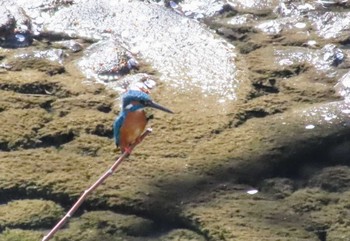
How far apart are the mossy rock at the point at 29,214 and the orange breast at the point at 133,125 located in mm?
468

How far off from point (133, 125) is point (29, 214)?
633 mm

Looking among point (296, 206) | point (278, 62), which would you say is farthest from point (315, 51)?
point (296, 206)

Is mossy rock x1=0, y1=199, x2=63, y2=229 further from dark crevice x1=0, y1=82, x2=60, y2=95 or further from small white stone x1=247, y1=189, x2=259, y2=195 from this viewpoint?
dark crevice x1=0, y1=82, x2=60, y2=95

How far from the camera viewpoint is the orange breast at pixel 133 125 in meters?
2.81

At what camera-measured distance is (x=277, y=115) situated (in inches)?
153

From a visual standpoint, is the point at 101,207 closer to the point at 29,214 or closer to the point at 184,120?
the point at 29,214

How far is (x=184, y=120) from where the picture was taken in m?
3.87

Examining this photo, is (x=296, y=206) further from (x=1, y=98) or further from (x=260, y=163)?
(x=1, y=98)

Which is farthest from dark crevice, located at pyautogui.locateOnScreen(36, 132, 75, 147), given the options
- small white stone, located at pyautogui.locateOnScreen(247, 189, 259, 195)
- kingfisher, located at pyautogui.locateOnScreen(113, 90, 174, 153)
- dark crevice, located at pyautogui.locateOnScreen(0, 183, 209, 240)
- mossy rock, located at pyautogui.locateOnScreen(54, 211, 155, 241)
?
small white stone, located at pyautogui.locateOnScreen(247, 189, 259, 195)

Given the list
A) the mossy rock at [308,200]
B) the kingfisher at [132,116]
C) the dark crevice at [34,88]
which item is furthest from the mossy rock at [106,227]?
the dark crevice at [34,88]

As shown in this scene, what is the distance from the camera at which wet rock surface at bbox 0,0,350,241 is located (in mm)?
3238

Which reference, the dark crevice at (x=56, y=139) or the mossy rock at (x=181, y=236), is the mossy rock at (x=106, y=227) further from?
the dark crevice at (x=56, y=139)

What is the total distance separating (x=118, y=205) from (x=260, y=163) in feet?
1.94

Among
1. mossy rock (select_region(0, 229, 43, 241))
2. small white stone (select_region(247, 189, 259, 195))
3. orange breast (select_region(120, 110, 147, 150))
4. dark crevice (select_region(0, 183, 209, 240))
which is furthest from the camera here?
small white stone (select_region(247, 189, 259, 195))
